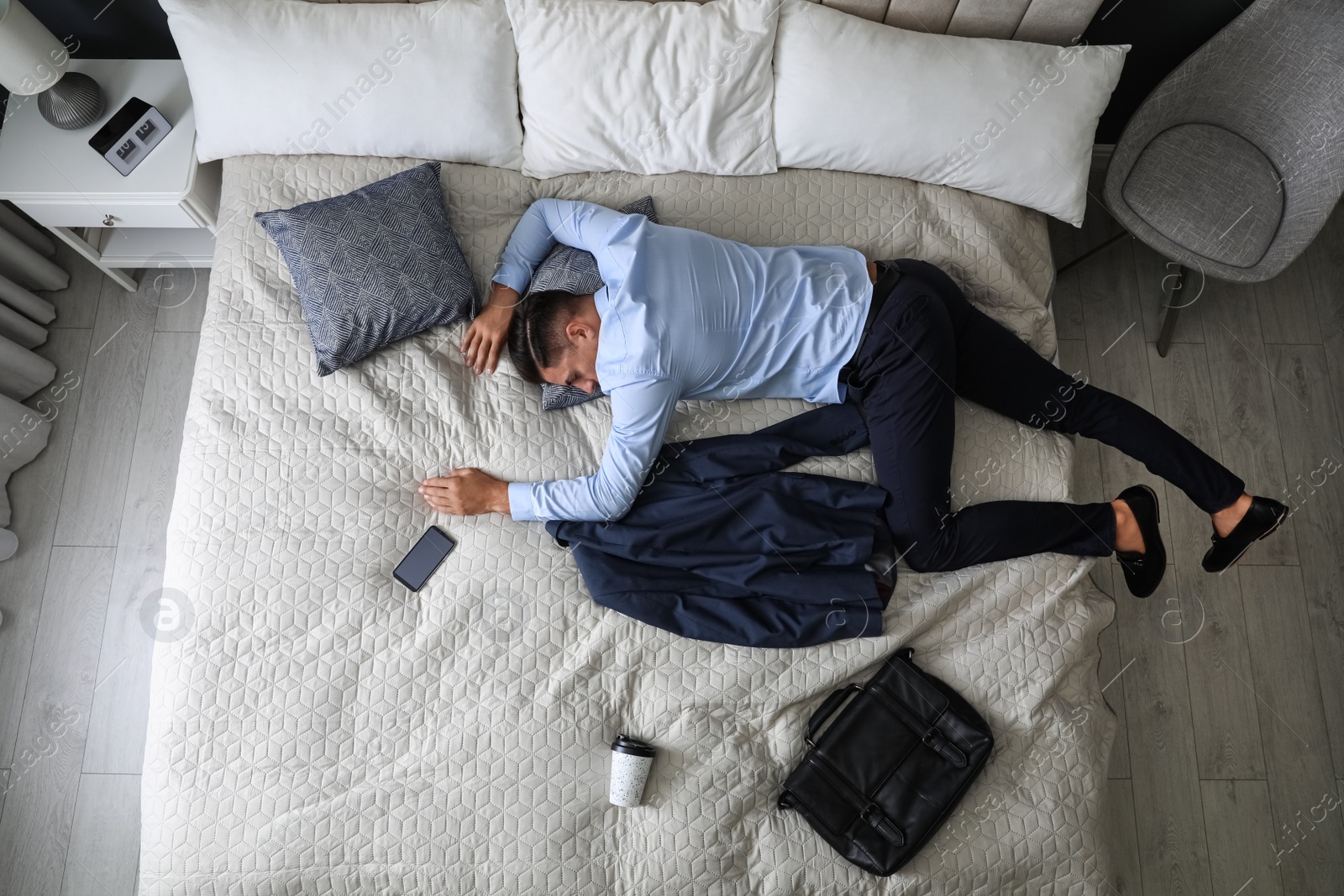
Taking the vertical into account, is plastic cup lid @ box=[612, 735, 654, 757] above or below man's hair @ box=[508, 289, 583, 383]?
below

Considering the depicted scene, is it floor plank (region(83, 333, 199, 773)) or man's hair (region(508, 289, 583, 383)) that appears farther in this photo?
floor plank (region(83, 333, 199, 773))

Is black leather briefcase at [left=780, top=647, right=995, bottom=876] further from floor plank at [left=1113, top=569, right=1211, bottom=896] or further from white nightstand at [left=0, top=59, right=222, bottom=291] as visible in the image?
white nightstand at [left=0, top=59, right=222, bottom=291]

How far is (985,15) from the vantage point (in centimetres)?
188

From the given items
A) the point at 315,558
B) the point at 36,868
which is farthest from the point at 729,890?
the point at 36,868

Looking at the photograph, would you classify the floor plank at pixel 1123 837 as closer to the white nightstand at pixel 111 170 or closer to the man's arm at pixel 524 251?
the man's arm at pixel 524 251

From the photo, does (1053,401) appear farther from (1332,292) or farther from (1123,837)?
(1332,292)

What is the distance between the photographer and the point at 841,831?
1.47 m

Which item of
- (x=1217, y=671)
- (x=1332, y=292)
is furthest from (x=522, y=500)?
(x=1332, y=292)

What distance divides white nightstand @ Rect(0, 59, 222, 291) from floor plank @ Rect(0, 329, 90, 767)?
0.36m

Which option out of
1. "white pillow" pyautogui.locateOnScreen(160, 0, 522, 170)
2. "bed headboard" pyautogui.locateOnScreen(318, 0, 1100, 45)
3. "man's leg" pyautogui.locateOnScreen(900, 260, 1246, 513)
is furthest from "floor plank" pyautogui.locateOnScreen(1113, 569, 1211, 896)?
"white pillow" pyautogui.locateOnScreen(160, 0, 522, 170)

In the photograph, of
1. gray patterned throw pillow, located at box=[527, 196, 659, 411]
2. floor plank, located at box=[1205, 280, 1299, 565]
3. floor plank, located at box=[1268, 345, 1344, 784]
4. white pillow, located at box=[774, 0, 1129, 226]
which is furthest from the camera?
floor plank, located at box=[1205, 280, 1299, 565]

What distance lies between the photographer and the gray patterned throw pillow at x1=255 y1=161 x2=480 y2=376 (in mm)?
1635

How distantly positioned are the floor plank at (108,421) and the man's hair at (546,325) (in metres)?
1.26

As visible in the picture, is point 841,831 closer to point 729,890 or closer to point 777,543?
point 729,890
